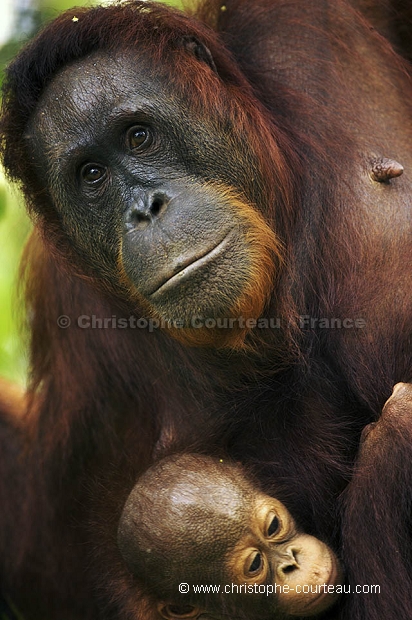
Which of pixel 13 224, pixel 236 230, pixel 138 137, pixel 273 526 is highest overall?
pixel 138 137

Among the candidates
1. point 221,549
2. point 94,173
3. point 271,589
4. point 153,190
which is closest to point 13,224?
point 94,173

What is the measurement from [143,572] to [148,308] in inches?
40.0

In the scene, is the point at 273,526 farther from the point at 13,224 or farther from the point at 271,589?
the point at 13,224

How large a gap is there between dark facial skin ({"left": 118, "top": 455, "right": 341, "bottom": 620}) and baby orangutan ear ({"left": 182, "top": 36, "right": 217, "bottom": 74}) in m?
1.61

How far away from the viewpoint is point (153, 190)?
336cm

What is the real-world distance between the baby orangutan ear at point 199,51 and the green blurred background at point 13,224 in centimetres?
62

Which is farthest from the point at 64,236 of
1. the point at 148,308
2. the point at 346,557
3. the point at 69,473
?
the point at 346,557

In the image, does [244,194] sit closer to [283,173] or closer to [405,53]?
[283,173]

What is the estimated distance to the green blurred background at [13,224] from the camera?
4.30m

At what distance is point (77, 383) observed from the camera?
4.31 m

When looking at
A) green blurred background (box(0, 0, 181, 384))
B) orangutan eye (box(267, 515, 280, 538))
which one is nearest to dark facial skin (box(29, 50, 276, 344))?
green blurred background (box(0, 0, 181, 384))

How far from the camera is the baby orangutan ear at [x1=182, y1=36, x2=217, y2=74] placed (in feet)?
11.9

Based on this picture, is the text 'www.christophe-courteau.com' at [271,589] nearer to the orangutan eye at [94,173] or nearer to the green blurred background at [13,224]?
the orangutan eye at [94,173]

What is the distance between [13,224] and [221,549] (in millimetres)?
2376
